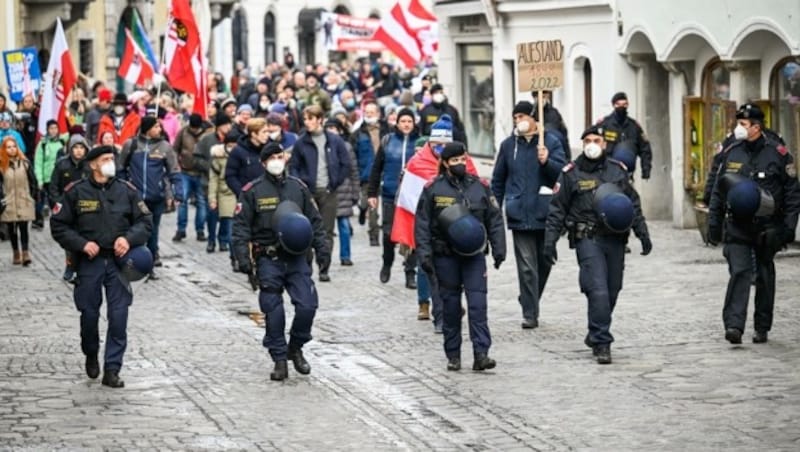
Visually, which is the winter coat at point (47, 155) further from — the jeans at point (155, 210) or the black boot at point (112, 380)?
the black boot at point (112, 380)

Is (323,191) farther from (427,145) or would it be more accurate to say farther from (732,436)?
(732,436)

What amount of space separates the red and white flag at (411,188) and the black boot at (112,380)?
11.6 ft

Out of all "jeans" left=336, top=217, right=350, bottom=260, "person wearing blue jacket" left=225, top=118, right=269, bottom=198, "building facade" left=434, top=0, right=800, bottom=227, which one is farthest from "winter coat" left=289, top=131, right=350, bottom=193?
"building facade" left=434, top=0, right=800, bottom=227

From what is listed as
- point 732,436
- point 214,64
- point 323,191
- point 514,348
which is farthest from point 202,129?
point 214,64

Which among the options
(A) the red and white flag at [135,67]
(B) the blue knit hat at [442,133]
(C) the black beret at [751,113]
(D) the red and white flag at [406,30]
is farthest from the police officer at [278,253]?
(A) the red and white flag at [135,67]

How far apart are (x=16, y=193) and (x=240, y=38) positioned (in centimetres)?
4344

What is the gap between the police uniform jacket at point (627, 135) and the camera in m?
23.4

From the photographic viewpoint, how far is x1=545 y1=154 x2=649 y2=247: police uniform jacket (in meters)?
15.1

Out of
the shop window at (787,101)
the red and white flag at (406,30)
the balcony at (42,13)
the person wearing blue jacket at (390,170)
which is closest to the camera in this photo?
the person wearing blue jacket at (390,170)

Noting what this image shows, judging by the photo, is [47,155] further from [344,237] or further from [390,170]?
[390,170]

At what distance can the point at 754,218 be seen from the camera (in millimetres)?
15328

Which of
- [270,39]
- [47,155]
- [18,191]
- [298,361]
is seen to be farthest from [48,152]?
[270,39]

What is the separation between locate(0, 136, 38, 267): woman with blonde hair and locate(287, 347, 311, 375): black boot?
9.14 metres

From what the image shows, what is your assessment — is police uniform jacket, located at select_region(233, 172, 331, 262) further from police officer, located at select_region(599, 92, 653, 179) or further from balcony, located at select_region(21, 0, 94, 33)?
balcony, located at select_region(21, 0, 94, 33)
